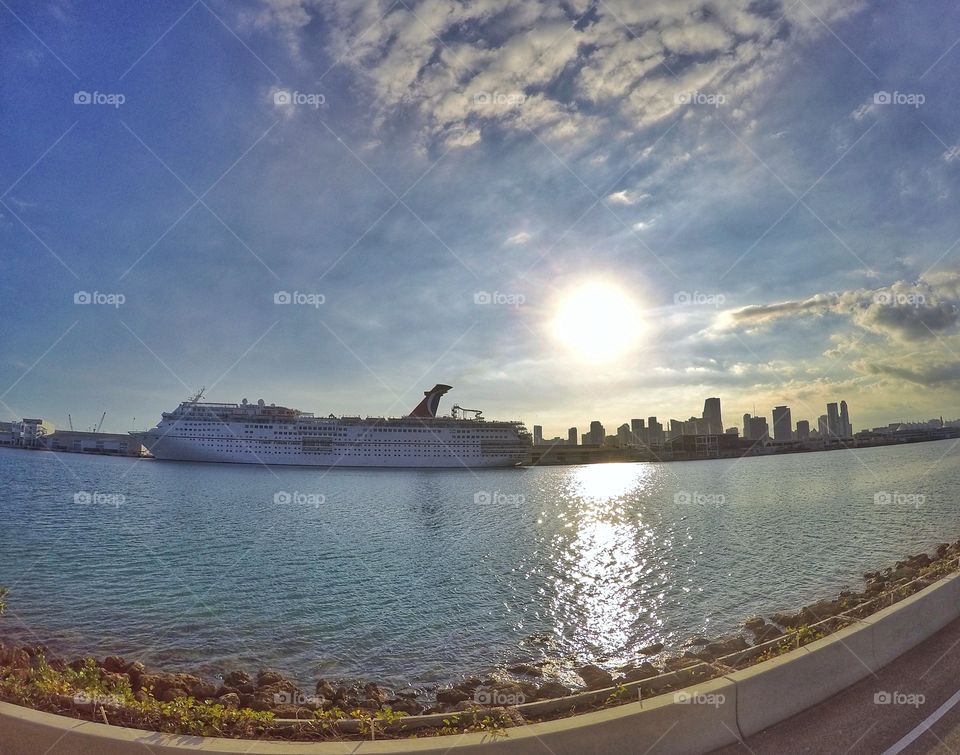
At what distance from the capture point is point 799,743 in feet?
15.6

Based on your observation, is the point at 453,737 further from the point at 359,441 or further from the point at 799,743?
the point at 359,441

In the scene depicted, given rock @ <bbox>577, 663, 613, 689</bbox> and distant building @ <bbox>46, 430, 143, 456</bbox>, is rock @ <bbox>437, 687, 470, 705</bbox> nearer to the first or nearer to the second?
rock @ <bbox>577, 663, 613, 689</bbox>

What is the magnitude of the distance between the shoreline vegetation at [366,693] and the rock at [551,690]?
18 mm

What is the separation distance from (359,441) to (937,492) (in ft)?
261

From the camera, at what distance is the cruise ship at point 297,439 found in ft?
316

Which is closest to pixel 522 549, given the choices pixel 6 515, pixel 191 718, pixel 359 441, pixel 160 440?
pixel 191 718
